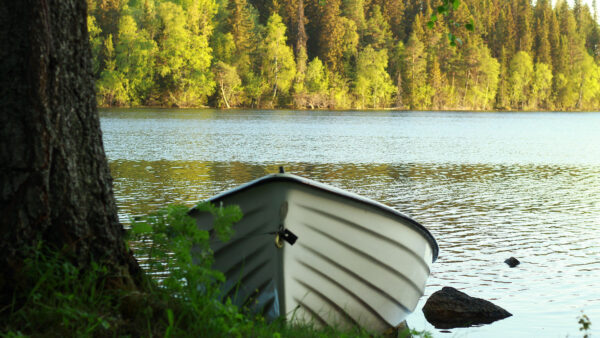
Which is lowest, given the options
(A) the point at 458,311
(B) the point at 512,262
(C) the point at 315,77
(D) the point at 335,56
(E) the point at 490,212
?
(E) the point at 490,212

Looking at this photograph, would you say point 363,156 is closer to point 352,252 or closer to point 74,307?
point 352,252

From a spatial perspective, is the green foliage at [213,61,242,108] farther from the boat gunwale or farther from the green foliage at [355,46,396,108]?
the boat gunwale

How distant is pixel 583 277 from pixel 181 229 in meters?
6.83

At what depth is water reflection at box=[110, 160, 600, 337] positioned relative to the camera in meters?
8.13

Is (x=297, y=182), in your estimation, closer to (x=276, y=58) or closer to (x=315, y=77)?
(x=276, y=58)

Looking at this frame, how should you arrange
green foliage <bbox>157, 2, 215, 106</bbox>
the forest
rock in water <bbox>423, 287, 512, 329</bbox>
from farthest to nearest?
the forest → green foliage <bbox>157, 2, 215, 106</bbox> → rock in water <bbox>423, 287, 512, 329</bbox>

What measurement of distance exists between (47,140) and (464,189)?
1618 centimetres

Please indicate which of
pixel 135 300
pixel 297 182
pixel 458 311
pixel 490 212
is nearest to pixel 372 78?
pixel 490 212

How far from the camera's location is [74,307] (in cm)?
347

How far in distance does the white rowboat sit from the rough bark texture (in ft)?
4.51

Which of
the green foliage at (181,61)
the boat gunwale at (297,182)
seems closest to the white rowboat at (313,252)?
the boat gunwale at (297,182)

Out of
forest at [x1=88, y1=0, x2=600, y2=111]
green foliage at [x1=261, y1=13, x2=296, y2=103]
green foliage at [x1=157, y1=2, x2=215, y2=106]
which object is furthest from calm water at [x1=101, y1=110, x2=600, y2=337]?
green foliage at [x1=261, y1=13, x2=296, y2=103]

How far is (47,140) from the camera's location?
3.59 meters

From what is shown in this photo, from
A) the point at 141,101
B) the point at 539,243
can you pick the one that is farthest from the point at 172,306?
the point at 141,101
